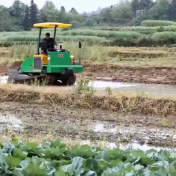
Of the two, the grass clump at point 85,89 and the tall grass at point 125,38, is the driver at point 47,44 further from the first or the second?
the tall grass at point 125,38

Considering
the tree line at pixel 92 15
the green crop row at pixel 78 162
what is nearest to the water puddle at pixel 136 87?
the green crop row at pixel 78 162

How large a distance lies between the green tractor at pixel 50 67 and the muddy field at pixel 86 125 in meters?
2.50

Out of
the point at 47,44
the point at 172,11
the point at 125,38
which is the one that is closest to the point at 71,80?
the point at 47,44

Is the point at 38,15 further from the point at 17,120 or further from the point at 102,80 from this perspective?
the point at 17,120

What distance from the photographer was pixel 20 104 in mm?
10844

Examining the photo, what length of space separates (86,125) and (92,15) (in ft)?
129

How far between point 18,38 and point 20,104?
1908 cm

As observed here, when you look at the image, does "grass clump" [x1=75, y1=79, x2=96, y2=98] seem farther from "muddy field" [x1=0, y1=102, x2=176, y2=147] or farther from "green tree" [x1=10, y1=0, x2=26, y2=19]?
"green tree" [x1=10, y1=0, x2=26, y2=19]

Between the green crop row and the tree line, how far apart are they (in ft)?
111

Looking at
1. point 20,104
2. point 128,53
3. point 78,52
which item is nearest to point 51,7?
point 128,53

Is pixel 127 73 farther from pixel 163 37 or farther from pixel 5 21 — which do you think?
pixel 5 21

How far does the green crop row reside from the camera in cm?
365

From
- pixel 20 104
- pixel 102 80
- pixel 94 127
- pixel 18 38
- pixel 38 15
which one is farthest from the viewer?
pixel 38 15

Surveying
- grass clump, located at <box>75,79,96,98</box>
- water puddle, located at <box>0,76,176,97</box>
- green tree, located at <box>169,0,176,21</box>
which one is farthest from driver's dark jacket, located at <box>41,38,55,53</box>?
green tree, located at <box>169,0,176,21</box>
